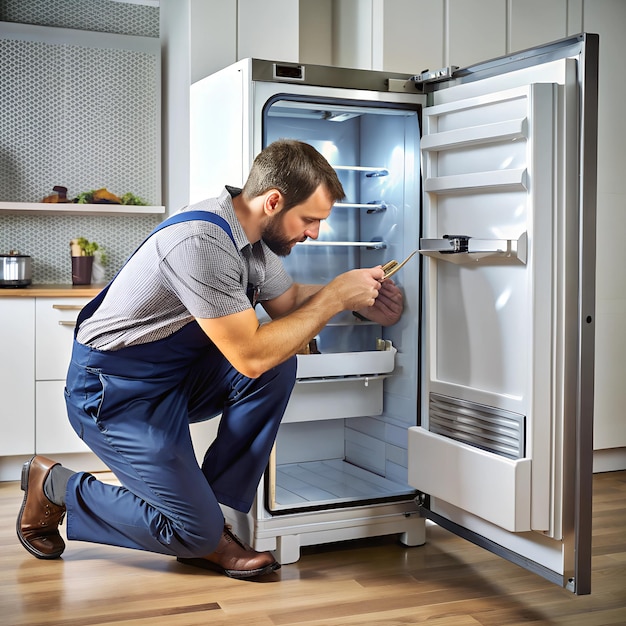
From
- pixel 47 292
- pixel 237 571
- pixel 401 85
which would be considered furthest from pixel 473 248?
pixel 47 292

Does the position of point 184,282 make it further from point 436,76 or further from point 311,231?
point 436,76

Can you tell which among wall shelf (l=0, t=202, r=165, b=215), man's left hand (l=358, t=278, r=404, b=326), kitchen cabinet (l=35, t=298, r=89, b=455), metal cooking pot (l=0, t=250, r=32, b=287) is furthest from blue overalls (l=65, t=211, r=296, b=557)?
wall shelf (l=0, t=202, r=165, b=215)

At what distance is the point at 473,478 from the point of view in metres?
2.16

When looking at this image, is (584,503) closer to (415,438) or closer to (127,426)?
(415,438)

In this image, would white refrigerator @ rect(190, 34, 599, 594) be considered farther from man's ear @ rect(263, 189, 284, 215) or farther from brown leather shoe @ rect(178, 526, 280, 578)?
man's ear @ rect(263, 189, 284, 215)

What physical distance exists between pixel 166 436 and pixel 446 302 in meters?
0.87

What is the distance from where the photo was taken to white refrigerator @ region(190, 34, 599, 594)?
6.37 ft

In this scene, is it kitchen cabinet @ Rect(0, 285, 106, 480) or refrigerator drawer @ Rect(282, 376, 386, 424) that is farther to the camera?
kitchen cabinet @ Rect(0, 285, 106, 480)

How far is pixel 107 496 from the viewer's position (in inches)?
93.1

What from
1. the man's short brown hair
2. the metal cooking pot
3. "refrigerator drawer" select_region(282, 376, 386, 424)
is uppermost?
the man's short brown hair

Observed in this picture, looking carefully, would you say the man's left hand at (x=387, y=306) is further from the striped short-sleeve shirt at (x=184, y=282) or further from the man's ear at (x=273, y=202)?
the man's ear at (x=273, y=202)

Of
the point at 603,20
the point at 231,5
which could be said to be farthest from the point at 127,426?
the point at 603,20

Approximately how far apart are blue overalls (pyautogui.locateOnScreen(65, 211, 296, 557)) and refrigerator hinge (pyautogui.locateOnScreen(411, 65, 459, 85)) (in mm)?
874

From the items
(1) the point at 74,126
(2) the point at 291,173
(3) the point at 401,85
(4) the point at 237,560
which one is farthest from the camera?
(1) the point at 74,126
